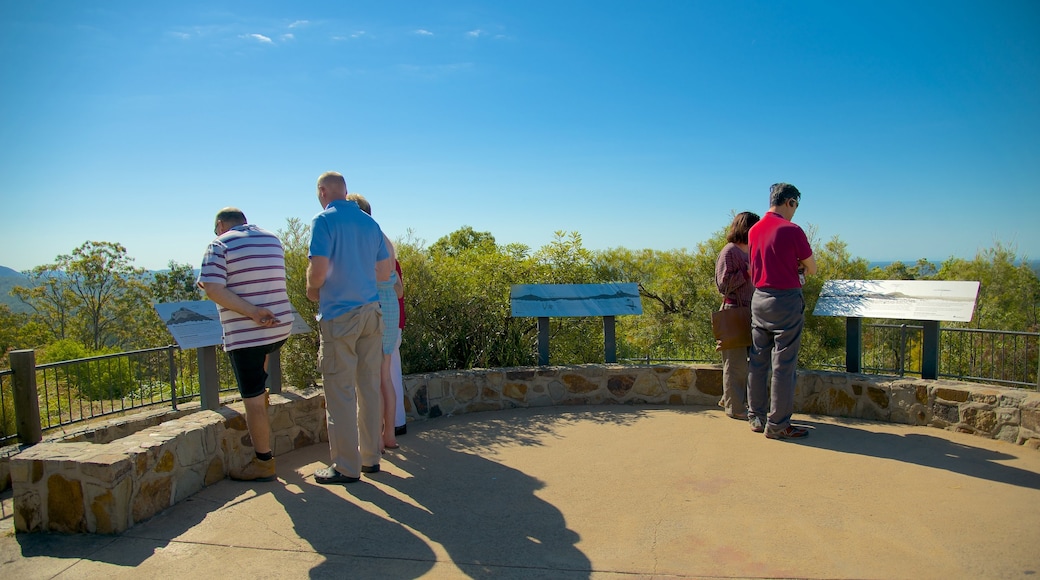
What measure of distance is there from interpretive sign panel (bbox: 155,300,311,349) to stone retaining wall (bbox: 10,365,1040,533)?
0.51 m

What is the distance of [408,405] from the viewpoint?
566 cm

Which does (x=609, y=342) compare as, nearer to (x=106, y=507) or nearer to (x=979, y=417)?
(x=979, y=417)

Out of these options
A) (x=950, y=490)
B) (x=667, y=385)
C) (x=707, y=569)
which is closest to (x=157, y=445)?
(x=707, y=569)

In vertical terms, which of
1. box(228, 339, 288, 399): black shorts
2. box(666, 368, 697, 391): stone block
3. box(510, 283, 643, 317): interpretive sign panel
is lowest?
box(666, 368, 697, 391): stone block

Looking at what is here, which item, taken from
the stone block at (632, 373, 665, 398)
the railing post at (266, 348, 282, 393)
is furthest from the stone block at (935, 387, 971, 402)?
the railing post at (266, 348, 282, 393)

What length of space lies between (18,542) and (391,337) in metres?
2.31

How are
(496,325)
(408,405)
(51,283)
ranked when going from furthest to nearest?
1. (51,283)
2. (496,325)
3. (408,405)

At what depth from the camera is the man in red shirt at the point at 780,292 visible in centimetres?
463

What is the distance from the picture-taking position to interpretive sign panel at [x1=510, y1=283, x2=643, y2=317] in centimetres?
620

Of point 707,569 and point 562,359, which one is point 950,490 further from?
point 562,359

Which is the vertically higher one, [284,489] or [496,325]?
[496,325]

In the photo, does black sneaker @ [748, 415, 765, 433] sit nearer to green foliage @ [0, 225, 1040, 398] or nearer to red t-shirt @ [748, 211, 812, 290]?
red t-shirt @ [748, 211, 812, 290]

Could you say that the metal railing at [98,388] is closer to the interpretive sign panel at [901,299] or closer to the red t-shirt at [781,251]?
the red t-shirt at [781,251]

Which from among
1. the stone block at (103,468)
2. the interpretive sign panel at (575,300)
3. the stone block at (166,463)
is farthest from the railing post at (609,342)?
the stone block at (103,468)
